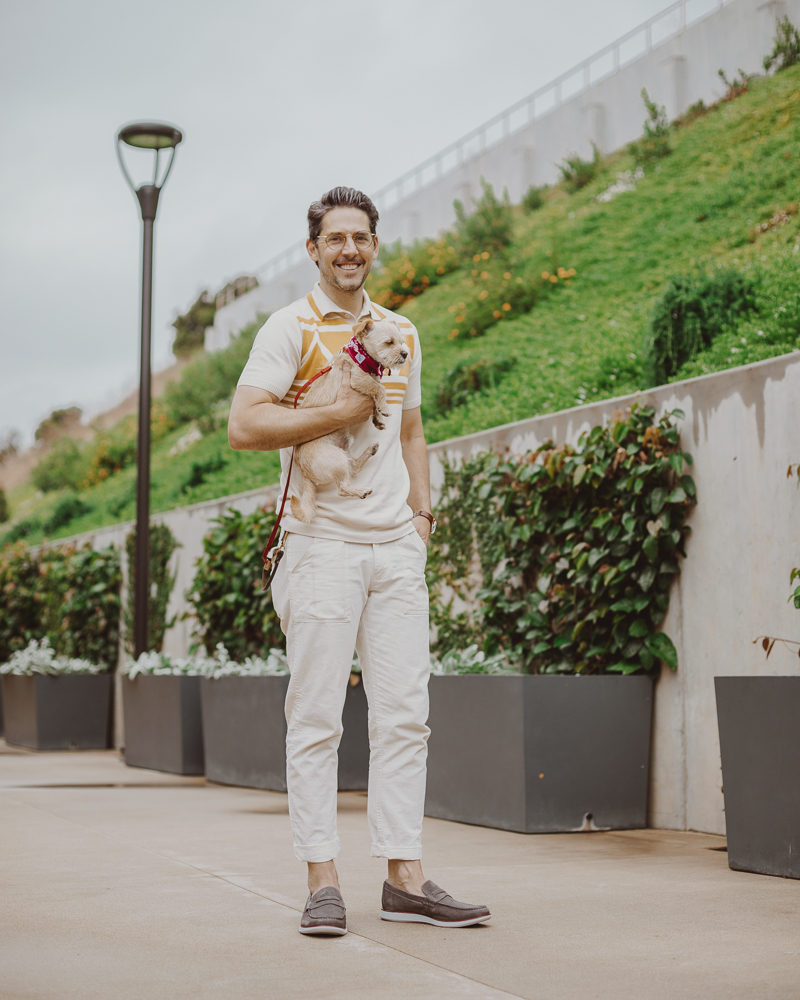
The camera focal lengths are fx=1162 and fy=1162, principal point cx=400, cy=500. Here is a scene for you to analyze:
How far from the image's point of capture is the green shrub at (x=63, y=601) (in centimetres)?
1073

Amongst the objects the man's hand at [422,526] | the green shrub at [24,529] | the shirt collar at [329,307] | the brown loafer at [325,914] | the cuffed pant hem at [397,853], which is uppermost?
the green shrub at [24,529]

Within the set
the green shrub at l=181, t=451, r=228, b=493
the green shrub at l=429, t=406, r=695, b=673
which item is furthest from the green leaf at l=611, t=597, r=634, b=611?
the green shrub at l=181, t=451, r=228, b=493

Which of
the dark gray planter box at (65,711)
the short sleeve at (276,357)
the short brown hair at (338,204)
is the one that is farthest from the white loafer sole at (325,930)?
the dark gray planter box at (65,711)

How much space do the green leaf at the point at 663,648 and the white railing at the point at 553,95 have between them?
9613 millimetres

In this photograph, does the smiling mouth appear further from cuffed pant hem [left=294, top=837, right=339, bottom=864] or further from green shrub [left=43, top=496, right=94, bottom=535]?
green shrub [left=43, top=496, right=94, bottom=535]

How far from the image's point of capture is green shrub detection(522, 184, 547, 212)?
15.1 metres

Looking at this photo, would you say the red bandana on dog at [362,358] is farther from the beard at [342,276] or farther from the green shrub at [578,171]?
the green shrub at [578,171]

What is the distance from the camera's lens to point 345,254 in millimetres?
3176

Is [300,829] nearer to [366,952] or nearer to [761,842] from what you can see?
[366,952]

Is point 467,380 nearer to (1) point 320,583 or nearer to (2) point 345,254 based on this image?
(2) point 345,254

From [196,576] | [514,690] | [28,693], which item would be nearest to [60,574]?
[28,693]

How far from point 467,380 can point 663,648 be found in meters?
6.30

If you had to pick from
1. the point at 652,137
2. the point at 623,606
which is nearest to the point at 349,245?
the point at 623,606

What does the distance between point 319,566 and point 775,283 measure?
5.92m
